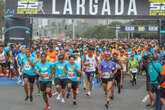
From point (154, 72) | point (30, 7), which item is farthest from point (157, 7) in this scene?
point (154, 72)

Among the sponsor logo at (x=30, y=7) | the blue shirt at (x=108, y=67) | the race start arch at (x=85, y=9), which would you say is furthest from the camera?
the sponsor logo at (x=30, y=7)

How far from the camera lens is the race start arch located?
20000 mm

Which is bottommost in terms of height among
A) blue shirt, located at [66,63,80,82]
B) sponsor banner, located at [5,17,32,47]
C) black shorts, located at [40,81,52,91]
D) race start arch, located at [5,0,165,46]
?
black shorts, located at [40,81,52,91]

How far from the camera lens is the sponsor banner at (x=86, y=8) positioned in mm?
20000

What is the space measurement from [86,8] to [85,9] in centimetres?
8

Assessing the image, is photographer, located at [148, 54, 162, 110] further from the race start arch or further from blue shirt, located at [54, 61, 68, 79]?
the race start arch

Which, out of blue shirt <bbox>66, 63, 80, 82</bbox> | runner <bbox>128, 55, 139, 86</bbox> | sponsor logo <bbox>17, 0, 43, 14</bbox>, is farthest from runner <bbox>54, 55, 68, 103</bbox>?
sponsor logo <bbox>17, 0, 43, 14</bbox>

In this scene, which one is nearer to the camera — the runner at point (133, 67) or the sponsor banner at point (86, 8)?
the runner at point (133, 67)

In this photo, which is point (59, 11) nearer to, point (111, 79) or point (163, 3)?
point (163, 3)

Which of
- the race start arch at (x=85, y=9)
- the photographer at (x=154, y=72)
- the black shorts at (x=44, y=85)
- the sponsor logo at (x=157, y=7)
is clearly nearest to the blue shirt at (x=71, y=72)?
the black shorts at (x=44, y=85)

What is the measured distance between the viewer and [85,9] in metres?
20.1

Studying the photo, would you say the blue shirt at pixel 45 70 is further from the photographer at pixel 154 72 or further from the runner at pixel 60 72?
the photographer at pixel 154 72

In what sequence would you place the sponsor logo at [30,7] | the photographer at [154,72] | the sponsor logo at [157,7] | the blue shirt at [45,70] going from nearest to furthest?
the photographer at [154,72] → the blue shirt at [45,70] → the sponsor logo at [157,7] → the sponsor logo at [30,7]

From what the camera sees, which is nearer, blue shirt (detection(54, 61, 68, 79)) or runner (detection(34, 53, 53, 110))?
runner (detection(34, 53, 53, 110))
